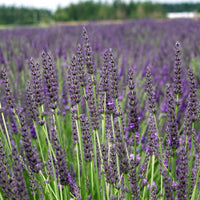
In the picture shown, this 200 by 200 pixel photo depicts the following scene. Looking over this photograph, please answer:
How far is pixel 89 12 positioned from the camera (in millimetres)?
37312

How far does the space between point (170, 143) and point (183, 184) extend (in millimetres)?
334

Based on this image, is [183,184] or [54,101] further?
[54,101]

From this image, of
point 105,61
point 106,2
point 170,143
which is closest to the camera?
point 170,143

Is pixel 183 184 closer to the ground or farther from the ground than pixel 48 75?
closer to the ground

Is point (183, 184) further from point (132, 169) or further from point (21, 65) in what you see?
point (21, 65)

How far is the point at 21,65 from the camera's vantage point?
4.91 metres

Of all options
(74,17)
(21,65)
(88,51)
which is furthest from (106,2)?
→ (88,51)

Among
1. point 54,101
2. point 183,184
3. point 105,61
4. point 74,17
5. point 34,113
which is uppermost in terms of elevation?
point 74,17

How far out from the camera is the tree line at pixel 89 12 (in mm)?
33469

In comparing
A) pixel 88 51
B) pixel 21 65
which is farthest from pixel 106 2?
pixel 88 51

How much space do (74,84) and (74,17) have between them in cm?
3816

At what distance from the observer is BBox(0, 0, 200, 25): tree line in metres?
Result: 33.5

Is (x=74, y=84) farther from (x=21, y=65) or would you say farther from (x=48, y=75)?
(x=21, y=65)

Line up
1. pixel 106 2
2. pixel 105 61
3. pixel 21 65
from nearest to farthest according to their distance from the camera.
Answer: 1. pixel 105 61
2. pixel 21 65
3. pixel 106 2
